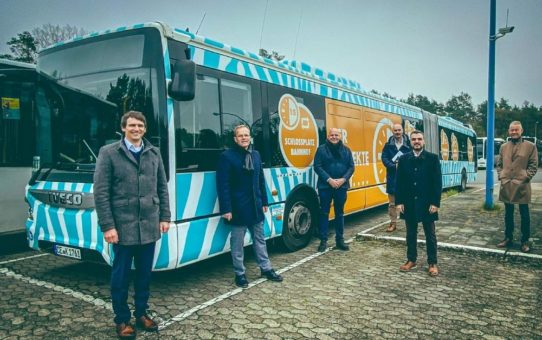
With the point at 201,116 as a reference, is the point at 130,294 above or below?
below

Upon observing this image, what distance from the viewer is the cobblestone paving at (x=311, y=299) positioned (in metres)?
3.62

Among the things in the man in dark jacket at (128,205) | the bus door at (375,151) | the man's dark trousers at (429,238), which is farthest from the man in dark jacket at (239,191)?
the bus door at (375,151)

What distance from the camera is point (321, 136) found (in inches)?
278

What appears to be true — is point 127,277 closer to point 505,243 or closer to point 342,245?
point 342,245

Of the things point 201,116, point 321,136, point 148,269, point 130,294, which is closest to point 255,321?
point 148,269

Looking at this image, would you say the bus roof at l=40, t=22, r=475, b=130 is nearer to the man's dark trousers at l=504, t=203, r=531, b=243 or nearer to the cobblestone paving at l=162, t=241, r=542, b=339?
the cobblestone paving at l=162, t=241, r=542, b=339

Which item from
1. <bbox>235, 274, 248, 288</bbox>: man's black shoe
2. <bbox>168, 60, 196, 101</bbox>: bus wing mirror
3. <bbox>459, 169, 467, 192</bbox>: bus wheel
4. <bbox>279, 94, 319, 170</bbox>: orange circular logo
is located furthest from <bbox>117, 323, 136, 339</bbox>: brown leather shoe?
<bbox>459, 169, 467, 192</bbox>: bus wheel

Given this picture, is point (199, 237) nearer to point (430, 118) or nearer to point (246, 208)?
point (246, 208)

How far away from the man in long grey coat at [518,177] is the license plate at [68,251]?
19.9 feet

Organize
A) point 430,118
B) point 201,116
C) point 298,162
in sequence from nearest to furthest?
point 201,116 < point 298,162 < point 430,118

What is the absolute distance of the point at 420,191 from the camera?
5.31 m

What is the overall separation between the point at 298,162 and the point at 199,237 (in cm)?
242

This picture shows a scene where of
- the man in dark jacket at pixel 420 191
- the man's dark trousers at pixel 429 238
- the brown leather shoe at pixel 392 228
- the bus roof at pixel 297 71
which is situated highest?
the bus roof at pixel 297 71

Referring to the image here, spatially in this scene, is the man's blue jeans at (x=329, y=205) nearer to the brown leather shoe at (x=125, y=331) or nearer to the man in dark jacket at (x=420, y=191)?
the man in dark jacket at (x=420, y=191)
